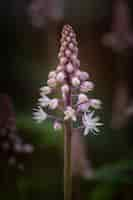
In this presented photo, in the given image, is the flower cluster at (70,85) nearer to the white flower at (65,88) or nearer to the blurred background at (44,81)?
the white flower at (65,88)

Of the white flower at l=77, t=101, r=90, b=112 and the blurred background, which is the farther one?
the blurred background

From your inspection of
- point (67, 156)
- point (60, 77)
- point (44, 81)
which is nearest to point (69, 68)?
point (60, 77)

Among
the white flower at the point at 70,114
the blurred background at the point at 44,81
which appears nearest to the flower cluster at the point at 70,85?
the white flower at the point at 70,114

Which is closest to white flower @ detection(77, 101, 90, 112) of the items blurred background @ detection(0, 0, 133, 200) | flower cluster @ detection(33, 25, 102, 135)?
flower cluster @ detection(33, 25, 102, 135)

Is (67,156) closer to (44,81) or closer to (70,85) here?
(70,85)

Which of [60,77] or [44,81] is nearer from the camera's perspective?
[60,77]

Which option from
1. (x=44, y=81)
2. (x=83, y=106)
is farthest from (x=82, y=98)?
(x=44, y=81)

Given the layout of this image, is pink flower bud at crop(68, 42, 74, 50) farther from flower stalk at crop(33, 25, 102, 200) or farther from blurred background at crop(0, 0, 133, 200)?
blurred background at crop(0, 0, 133, 200)

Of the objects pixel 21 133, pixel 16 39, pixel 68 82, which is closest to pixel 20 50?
pixel 16 39

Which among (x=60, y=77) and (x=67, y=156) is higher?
(x=60, y=77)
